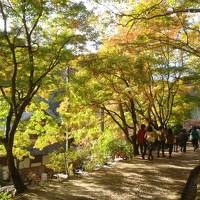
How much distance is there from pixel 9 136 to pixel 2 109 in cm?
355

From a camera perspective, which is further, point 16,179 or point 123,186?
point 16,179

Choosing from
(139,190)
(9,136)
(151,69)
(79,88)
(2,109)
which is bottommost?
(139,190)

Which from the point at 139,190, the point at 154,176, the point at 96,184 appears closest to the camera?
the point at 139,190

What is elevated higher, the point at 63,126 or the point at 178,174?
the point at 63,126

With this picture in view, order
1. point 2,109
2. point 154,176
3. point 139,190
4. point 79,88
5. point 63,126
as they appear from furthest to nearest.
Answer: point 63,126, point 79,88, point 2,109, point 154,176, point 139,190

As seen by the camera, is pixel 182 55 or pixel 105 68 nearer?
pixel 105 68

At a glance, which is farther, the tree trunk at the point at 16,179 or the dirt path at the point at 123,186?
the tree trunk at the point at 16,179

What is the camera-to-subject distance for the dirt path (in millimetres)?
10711

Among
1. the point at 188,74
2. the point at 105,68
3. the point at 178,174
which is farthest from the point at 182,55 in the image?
the point at 178,174

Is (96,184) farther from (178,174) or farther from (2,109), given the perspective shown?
(2,109)

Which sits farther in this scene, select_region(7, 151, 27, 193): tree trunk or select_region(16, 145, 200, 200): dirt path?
select_region(7, 151, 27, 193): tree trunk

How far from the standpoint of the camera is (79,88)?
64.1 feet

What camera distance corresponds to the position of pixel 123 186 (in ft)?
39.4

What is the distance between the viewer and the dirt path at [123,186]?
422 inches
